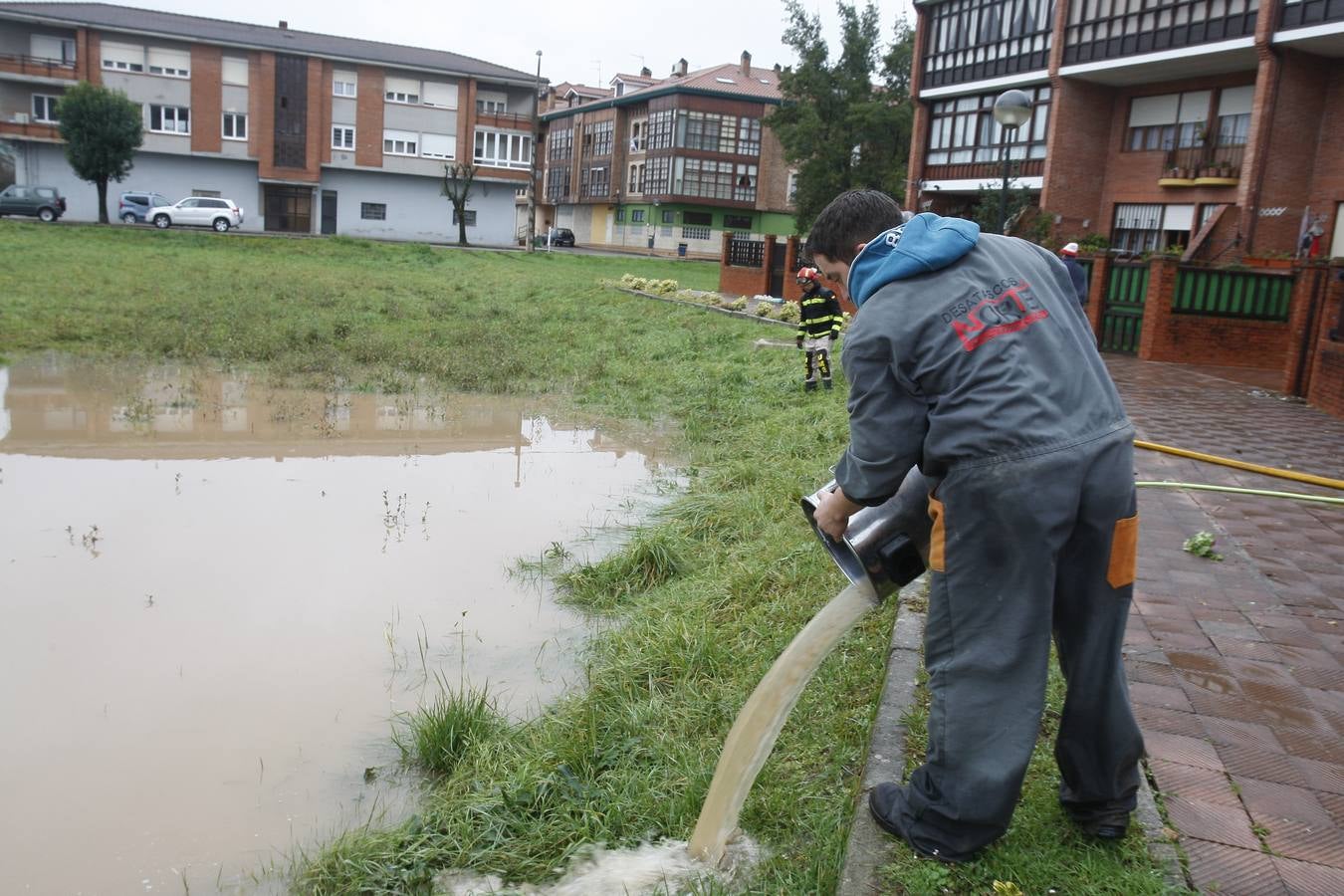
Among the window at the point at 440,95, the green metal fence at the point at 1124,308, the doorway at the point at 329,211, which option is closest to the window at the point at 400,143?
the window at the point at 440,95

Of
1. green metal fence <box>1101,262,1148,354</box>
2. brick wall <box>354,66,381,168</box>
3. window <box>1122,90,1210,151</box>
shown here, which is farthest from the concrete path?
brick wall <box>354,66,381,168</box>

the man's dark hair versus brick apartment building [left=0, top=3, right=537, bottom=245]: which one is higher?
brick apartment building [left=0, top=3, right=537, bottom=245]

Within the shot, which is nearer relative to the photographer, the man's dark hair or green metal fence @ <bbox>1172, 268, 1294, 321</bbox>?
the man's dark hair

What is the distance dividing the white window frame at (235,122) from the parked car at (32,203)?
1037 centimetres

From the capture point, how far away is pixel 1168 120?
98.4ft

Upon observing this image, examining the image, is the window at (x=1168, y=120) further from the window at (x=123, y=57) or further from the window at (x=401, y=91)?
the window at (x=123, y=57)

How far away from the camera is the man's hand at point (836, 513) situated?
304cm

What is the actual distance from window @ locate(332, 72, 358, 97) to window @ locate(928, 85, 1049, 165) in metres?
28.3

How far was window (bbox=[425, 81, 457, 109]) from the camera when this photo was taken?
178 feet

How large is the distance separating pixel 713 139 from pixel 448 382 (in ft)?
183

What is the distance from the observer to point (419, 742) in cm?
430

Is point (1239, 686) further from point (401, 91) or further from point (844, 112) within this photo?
point (401, 91)

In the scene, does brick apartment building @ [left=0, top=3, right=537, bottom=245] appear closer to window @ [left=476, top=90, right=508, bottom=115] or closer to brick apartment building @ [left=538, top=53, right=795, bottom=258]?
window @ [left=476, top=90, right=508, bottom=115]

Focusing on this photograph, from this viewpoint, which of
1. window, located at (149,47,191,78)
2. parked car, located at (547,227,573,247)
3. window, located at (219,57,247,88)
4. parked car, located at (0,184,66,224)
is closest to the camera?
parked car, located at (0,184,66,224)
